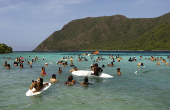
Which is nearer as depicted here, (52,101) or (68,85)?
(52,101)

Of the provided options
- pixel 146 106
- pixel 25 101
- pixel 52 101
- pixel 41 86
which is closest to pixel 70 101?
pixel 52 101

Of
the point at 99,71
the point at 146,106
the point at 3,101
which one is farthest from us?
the point at 99,71

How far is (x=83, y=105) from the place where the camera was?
12625mm

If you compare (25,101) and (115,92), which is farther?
(115,92)

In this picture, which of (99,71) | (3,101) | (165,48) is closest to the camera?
(3,101)

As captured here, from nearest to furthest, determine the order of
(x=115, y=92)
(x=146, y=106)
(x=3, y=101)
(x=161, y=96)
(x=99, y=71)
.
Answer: (x=146, y=106)
(x=3, y=101)
(x=161, y=96)
(x=115, y=92)
(x=99, y=71)

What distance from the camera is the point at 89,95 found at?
15234mm

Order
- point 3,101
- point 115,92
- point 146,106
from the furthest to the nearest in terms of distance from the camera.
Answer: point 115,92, point 3,101, point 146,106

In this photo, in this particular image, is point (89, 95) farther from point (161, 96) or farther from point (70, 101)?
point (161, 96)

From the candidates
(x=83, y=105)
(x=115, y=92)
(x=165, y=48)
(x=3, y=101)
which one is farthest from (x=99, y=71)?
(x=165, y=48)

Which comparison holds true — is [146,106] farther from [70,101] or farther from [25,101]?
[25,101]

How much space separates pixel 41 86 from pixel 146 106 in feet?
31.4

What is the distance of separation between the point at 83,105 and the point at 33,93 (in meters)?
5.19

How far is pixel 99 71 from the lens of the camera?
25.0 meters
